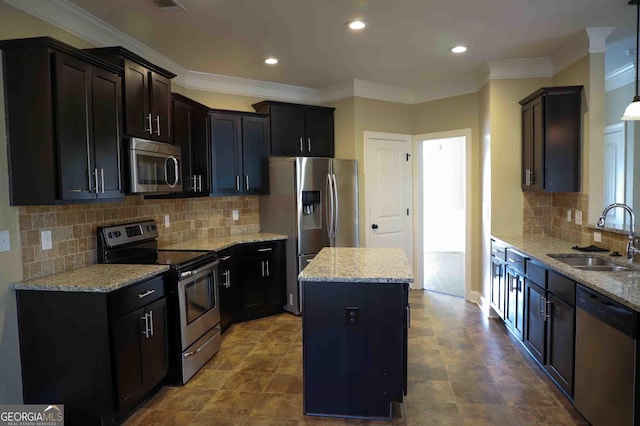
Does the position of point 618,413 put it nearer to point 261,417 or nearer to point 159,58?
point 261,417

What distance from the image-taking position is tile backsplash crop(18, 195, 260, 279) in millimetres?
2498

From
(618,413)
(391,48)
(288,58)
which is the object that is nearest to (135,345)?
(618,413)

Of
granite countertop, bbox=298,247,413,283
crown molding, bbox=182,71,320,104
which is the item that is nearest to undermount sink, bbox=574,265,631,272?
granite countertop, bbox=298,247,413,283

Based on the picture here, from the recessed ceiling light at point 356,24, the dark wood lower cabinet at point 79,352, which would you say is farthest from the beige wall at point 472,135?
the dark wood lower cabinet at point 79,352

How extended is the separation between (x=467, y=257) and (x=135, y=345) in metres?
3.83

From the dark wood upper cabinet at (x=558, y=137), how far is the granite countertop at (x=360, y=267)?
1634 millimetres

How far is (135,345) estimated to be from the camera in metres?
2.50

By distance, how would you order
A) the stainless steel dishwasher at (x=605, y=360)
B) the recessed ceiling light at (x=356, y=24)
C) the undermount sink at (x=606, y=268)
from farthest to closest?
the recessed ceiling light at (x=356, y=24) → the undermount sink at (x=606, y=268) → the stainless steel dishwasher at (x=605, y=360)

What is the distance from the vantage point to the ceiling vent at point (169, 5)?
272 cm

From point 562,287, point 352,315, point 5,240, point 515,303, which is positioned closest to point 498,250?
point 515,303

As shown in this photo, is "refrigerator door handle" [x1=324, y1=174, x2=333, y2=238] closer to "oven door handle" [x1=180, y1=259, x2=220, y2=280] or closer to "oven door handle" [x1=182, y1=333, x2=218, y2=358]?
"oven door handle" [x1=180, y1=259, x2=220, y2=280]

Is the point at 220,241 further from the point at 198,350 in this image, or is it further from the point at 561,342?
the point at 561,342

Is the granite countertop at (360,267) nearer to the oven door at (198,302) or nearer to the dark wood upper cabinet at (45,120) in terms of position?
A: the oven door at (198,302)

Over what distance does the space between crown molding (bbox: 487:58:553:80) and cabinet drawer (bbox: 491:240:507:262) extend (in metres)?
1.75
